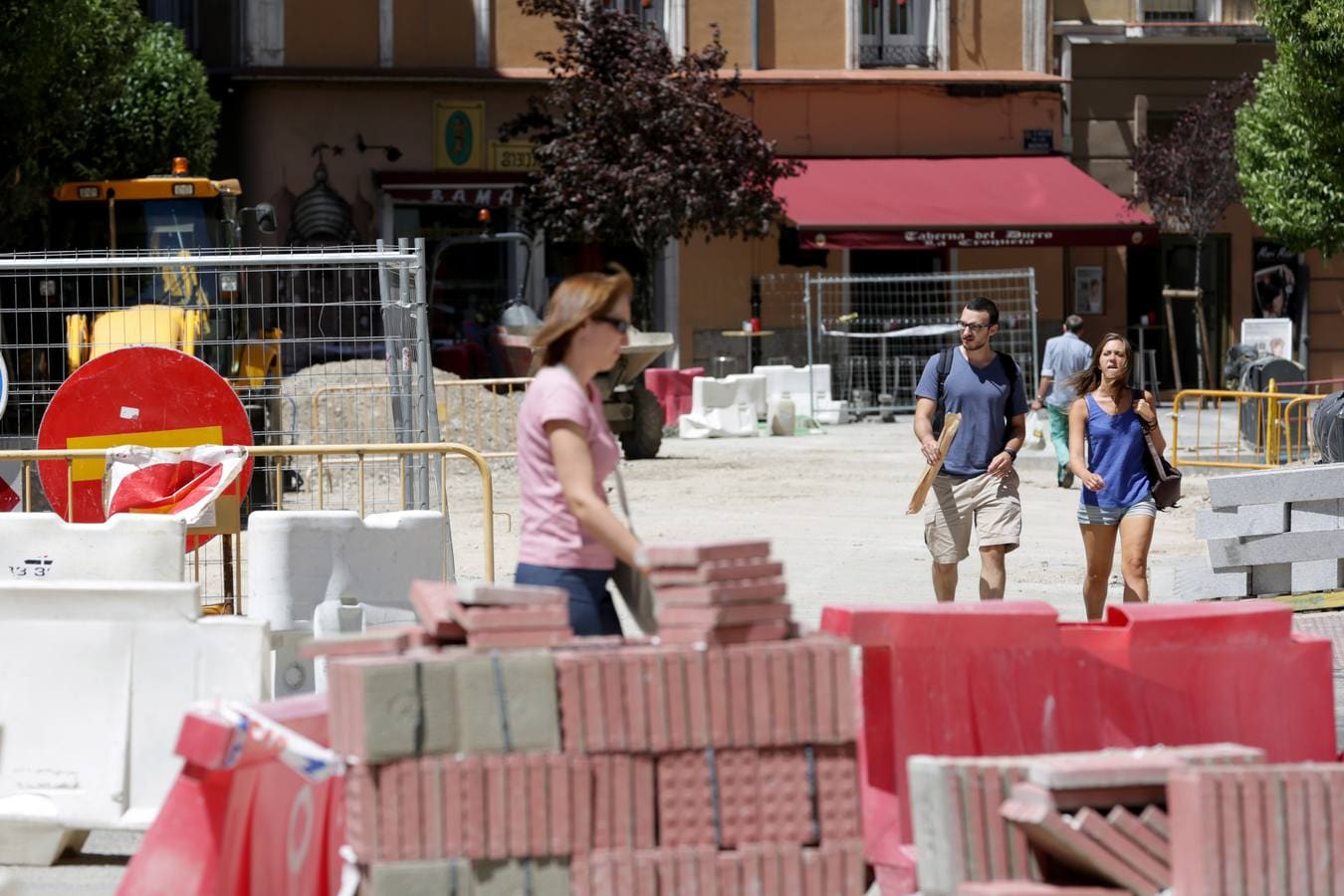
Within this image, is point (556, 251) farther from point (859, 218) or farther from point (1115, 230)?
point (1115, 230)

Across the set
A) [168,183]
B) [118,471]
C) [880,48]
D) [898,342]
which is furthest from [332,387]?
[880,48]

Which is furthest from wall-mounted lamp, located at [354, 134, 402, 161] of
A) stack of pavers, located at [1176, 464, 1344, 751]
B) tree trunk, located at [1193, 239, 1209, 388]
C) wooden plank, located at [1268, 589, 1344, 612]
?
wooden plank, located at [1268, 589, 1344, 612]

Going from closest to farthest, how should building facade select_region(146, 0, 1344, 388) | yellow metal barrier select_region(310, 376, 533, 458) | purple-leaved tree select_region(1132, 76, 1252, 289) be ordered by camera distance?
yellow metal barrier select_region(310, 376, 533, 458)
building facade select_region(146, 0, 1344, 388)
purple-leaved tree select_region(1132, 76, 1252, 289)

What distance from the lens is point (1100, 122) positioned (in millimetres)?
31734

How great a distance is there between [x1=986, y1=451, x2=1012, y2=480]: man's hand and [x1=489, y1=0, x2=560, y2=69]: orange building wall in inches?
859

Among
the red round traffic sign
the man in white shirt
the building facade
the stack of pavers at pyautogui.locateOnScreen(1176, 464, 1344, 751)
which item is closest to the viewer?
the red round traffic sign

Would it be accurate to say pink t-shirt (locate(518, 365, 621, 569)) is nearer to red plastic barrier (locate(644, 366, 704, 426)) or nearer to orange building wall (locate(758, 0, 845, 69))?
red plastic barrier (locate(644, 366, 704, 426))

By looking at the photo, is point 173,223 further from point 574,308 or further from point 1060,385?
point 574,308

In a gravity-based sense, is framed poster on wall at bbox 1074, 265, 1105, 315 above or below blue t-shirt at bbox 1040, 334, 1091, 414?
above

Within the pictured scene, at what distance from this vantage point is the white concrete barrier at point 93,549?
7758 mm

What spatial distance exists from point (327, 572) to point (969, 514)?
302cm

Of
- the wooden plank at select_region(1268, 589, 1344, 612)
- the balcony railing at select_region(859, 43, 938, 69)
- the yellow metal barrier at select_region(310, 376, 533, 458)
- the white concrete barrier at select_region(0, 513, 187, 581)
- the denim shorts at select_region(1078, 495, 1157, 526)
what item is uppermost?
the balcony railing at select_region(859, 43, 938, 69)

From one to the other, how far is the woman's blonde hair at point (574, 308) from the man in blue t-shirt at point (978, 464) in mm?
3863

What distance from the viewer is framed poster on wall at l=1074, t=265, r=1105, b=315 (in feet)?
104
